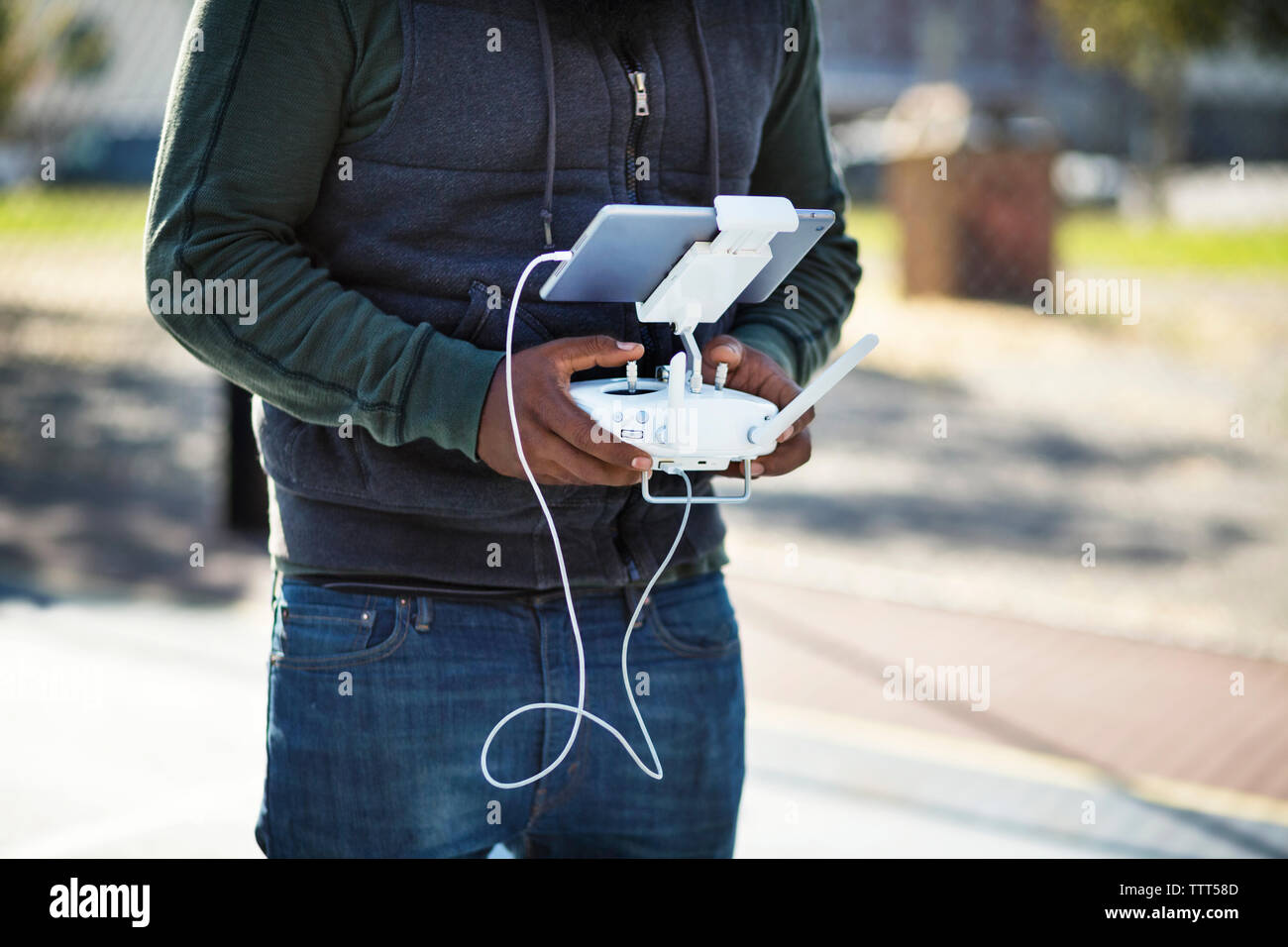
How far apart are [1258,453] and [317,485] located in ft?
25.7

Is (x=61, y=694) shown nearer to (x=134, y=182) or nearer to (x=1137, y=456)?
(x=1137, y=456)

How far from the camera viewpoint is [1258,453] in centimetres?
837

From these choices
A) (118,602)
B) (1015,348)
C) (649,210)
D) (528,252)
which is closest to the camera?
(649,210)

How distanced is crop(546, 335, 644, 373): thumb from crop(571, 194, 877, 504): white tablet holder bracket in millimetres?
20

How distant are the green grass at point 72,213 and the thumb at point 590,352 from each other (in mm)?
17971

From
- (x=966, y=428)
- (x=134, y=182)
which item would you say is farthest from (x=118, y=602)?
(x=134, y=182)

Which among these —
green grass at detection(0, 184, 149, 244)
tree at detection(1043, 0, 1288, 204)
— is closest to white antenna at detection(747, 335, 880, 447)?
tree at detection(1043, 0, 1288, 204)

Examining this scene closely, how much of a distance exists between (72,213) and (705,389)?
24816mm

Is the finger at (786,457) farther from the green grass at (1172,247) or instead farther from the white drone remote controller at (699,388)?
the green grass at (1172,247)

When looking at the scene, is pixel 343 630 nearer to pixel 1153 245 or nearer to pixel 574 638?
pixel 574 638

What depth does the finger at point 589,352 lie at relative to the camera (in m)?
1.45

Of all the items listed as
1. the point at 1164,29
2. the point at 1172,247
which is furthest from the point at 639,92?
the point at 1172,247

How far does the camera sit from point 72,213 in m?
23.9

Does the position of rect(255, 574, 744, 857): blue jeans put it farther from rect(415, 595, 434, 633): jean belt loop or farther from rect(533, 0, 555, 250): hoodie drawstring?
rect(533, 0, 555, 250): hoodie drawstring
